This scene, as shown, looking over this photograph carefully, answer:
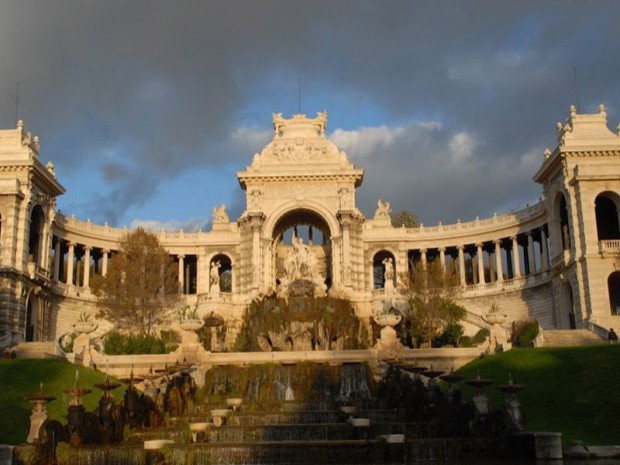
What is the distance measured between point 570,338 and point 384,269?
36852 millimetres

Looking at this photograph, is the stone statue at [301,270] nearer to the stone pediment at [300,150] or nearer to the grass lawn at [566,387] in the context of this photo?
the stone pediment at [300,150]

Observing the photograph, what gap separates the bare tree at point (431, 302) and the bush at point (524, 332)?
503 centimetres

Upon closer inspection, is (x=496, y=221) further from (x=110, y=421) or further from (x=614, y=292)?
(x=110, y=421)

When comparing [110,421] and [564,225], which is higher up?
[564,225]

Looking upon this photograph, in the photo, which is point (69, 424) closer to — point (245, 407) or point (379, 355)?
point (245, 407)

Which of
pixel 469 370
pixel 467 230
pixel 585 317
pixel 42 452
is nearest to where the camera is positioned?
pixel 42 452

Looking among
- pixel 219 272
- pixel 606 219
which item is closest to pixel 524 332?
pixel 606 219

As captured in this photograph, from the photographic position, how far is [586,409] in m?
29.2

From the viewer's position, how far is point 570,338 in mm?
51906

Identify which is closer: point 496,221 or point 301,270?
point 301,270

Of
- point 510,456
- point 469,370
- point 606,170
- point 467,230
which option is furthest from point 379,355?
point 467,230

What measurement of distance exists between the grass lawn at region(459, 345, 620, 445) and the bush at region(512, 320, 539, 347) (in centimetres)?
1385

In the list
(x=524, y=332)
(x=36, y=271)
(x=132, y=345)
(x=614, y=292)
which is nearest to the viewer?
(x=132, y=345)

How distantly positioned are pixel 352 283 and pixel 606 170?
26.9 meters
